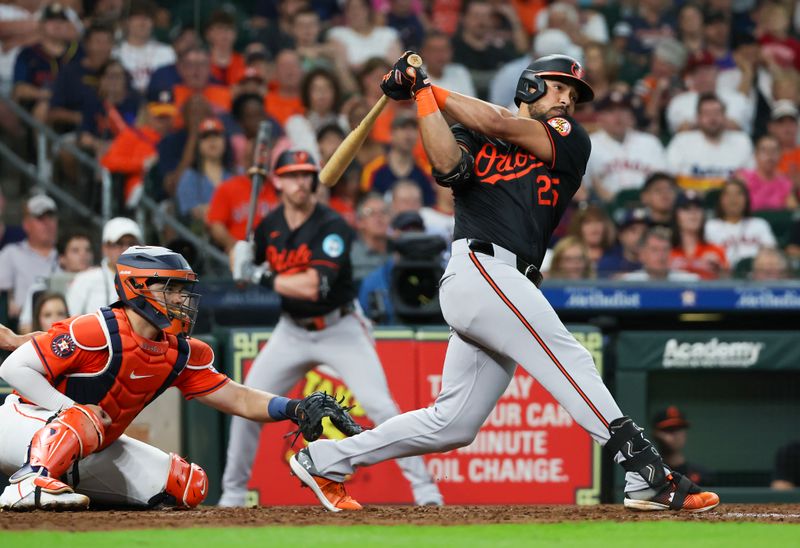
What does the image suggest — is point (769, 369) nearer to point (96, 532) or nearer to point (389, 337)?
point (389, 337)

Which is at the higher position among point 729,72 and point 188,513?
point 729,72

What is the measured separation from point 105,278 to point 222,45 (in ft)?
12.4

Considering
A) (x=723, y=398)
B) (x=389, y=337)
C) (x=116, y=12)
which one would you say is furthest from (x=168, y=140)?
(x=723, y=398)

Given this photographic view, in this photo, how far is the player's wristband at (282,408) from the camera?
5.45 metres

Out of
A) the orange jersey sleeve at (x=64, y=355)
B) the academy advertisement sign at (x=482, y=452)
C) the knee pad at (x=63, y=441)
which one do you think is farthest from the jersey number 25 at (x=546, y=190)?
the academy advertisement sign at (x=482, y=452)

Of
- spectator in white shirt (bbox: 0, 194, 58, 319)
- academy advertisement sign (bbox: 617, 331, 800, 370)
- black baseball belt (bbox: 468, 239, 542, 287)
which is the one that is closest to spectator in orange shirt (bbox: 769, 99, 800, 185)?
academy advertisement sign (bbox: 617, 331, 800, 370)

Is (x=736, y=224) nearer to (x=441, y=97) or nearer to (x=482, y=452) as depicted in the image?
(x=482, y=452)

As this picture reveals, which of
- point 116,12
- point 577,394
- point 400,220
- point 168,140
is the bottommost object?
point 577,394

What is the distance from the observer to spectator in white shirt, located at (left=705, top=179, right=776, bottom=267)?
994cm

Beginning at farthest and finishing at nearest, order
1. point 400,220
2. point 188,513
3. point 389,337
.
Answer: point 400,220, point 389,337, point 188,513

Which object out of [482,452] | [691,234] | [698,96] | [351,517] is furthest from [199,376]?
[698,96]

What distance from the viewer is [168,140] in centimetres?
962

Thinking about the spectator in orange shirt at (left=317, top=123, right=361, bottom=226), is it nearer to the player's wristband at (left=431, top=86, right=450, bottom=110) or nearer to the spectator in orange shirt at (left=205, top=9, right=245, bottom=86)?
the spectator in orange shirt at (left=205, top=9, right=245, bottom=86)

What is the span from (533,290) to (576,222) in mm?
4547
